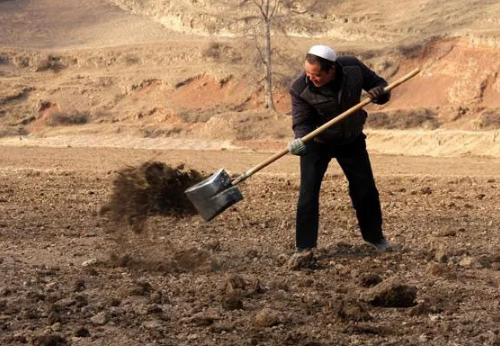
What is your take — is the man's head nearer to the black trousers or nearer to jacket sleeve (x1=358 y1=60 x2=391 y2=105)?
jacket sleeve (x1=358 y1=60 x2=391 y2=105)

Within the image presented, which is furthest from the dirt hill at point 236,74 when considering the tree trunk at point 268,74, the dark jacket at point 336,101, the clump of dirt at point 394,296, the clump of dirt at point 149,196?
the clump of dirt at point 394,296

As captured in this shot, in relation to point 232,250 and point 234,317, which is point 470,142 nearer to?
point 232,250

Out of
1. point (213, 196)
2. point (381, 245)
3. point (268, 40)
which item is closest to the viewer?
point (213, 196)

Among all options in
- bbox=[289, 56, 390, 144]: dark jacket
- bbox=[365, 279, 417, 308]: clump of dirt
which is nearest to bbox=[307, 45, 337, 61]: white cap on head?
bbox=[289, 56, 390, 144]: dark jacket

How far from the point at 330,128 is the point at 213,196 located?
1.00m

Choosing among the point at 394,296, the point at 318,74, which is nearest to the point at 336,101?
the point at 318,74

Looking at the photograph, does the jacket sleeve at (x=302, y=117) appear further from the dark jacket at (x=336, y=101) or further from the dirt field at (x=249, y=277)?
the dirt field at (x=249, y=277)

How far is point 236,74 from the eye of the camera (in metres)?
34.0

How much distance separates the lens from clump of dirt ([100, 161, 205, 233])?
8531 mm

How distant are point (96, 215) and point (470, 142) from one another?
15.2 m

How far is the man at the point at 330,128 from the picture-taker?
7855 mm

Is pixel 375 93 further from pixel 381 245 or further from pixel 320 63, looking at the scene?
pixel 381 245

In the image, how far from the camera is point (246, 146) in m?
28.5

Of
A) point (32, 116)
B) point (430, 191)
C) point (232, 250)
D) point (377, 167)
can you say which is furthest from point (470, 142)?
point (232, 250)
